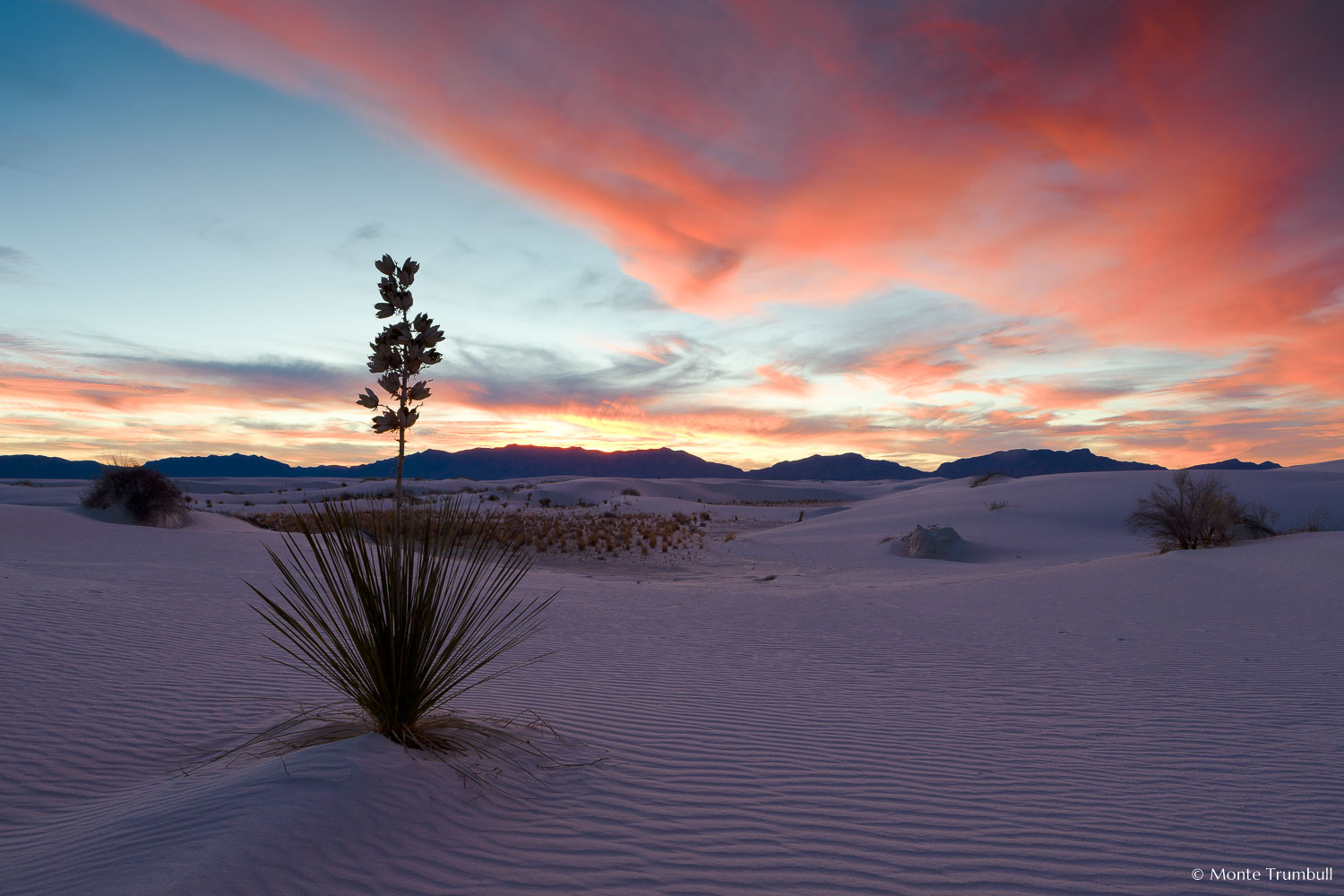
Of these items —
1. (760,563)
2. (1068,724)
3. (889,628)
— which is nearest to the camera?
(1068,724)

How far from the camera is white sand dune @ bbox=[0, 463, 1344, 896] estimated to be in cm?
325

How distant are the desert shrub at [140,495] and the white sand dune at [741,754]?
1017 cm

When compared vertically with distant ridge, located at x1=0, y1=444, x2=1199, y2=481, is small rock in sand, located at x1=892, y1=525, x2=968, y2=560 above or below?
below

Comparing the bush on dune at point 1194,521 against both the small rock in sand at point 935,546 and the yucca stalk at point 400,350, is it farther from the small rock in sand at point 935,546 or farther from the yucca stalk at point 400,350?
the yucca stalk at point 400,350

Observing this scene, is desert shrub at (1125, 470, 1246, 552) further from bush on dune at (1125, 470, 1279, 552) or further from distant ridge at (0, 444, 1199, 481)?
distant ridge at (0, 444, 1199, 481)

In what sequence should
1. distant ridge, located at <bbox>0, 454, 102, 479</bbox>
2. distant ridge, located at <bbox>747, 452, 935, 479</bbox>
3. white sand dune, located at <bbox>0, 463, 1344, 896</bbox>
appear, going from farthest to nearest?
distant ridge, located at <bbox>747, 452, 935, 479</bbox> → distant ridge, located at <bbox>0, 454, 102, 479</bbox> → white sand dune, located at <bbox>0, 463, 1344, 896</bbox>

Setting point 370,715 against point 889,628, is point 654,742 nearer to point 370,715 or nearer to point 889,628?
point 370,715

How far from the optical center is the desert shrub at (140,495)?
20766mm

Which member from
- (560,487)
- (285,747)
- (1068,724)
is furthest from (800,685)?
(560,487)

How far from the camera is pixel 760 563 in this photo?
72.7ft

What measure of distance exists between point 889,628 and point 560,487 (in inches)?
1867

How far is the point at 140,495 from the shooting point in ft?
68.8

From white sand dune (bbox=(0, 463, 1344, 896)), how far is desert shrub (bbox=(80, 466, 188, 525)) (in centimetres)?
1017

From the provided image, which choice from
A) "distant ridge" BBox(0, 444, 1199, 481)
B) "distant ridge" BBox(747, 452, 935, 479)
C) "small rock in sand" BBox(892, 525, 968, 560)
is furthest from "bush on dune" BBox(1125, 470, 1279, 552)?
"distant ridge" BBox(747, 452, 935, 479)
